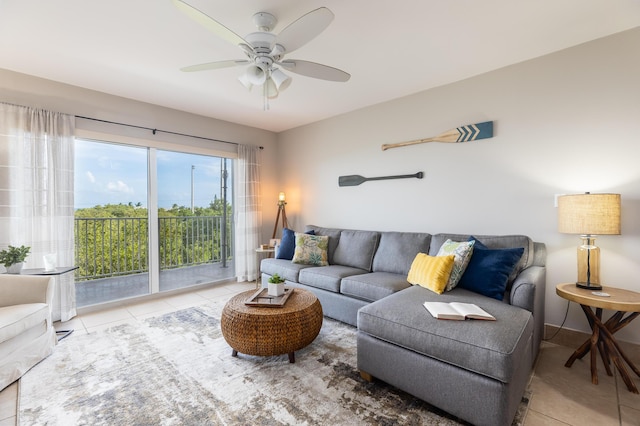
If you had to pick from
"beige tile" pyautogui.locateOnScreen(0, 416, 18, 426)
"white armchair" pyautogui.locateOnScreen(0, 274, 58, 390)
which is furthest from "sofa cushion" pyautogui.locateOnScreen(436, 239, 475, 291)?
"white armchair" pyautogui.locateOnScreen(0, 274, 58, 390)

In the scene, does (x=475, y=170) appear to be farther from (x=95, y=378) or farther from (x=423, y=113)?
(x=95, y=378)

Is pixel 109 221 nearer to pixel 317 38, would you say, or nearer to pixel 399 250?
pixel 317 38

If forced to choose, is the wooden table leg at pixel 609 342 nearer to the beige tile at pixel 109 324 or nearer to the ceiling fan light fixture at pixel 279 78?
the ceiling fan light fixture at pixel 279 78

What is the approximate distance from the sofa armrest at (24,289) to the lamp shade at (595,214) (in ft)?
13.6

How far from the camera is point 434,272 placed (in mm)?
2400

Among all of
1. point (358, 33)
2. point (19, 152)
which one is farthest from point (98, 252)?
point (358, 33)

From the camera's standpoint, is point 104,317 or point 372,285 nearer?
point 372,285

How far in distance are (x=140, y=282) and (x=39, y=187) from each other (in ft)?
6.44

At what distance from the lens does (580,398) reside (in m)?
1.82

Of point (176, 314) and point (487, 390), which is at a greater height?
point (487, 390)

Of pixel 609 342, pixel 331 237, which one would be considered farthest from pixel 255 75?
pixel 609 342

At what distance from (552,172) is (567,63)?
36.9 inches

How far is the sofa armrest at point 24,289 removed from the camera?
2.25 metres

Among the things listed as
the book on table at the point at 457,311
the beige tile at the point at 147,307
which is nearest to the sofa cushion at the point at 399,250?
the book on table at the point at 457,311
